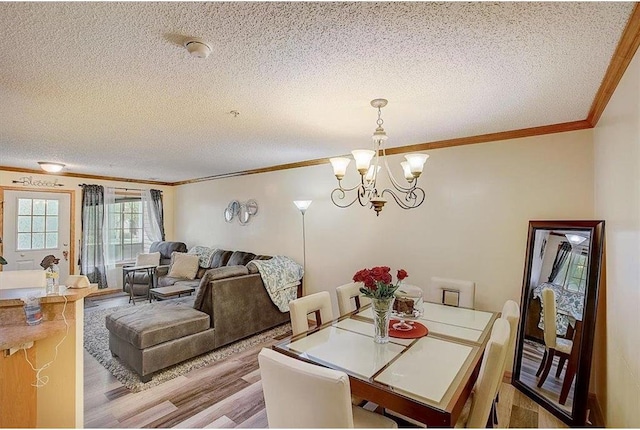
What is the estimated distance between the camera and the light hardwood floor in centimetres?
226

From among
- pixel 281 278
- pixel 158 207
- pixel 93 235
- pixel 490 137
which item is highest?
pixel 490 137

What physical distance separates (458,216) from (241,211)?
3.71m

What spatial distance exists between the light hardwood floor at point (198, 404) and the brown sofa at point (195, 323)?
24cm

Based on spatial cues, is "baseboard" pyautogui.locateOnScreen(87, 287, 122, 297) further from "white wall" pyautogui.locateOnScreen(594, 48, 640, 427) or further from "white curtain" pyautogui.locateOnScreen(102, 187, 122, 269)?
"white wall" pyautogui.locateOnScreen(594, 48, 640, 427)

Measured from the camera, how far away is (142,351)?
281 centimetres

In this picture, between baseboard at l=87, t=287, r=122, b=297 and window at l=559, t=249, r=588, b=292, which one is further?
baseboard at l=87, t=287, r=122, b=297

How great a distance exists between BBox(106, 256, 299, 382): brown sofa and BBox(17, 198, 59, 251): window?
11.0 ft

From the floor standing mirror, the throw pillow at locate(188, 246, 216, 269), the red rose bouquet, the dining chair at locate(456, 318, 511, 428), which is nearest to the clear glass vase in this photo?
the red rose bouquet

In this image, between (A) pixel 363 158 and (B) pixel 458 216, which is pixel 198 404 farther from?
(B) pixel 458 216

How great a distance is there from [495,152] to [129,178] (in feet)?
21.5

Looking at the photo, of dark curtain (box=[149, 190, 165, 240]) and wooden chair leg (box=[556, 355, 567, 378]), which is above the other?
dark curtain (box=[149, 190, 165, 240])

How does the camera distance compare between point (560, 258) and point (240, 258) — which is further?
point (240, 258)

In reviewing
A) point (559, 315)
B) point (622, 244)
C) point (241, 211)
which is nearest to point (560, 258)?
point (559, 315)

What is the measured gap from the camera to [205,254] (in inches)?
228
